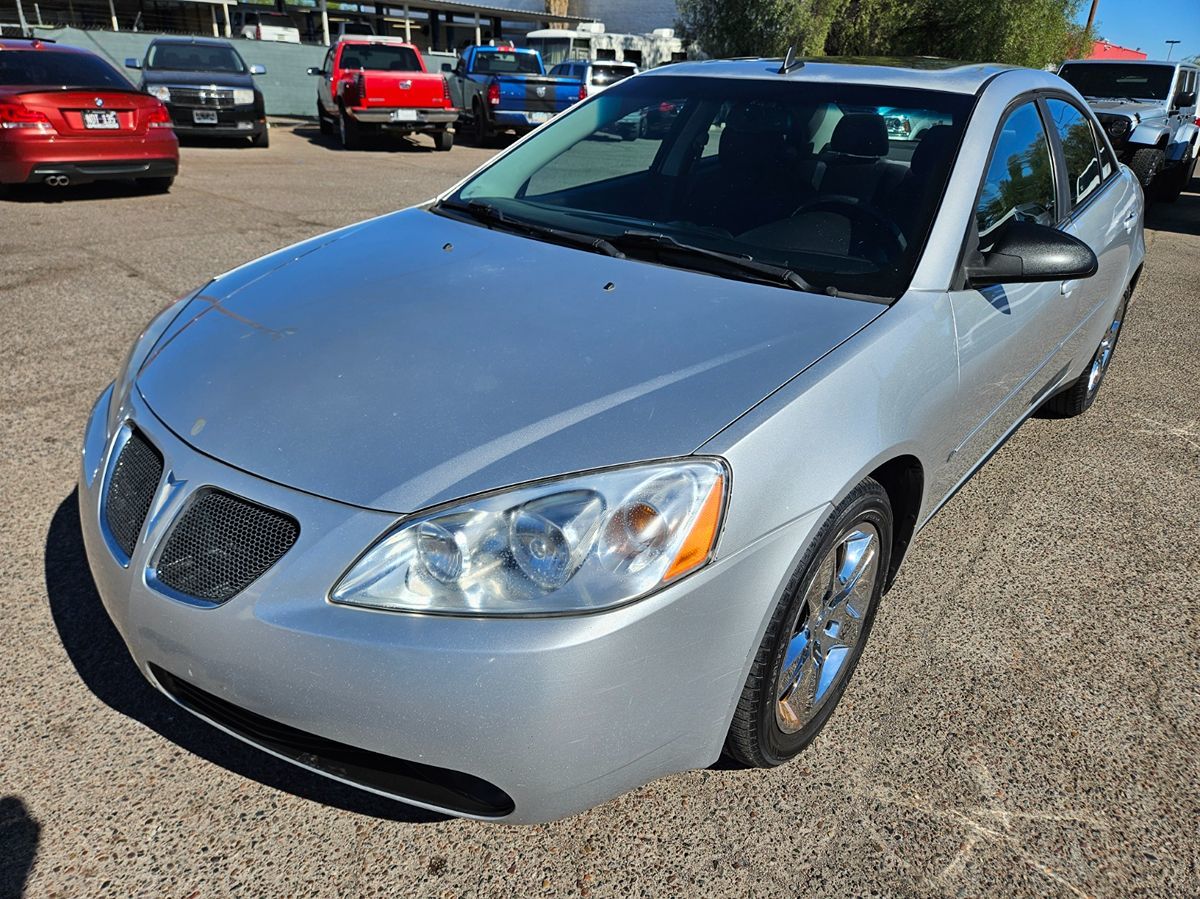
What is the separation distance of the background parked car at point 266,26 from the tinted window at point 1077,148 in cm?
2590

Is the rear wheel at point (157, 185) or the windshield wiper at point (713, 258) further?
the rear wheel at point (157, 185)

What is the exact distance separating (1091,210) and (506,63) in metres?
16.8

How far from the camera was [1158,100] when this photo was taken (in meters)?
12.2

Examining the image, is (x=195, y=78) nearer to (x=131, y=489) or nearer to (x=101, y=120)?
(x=101, y=120)

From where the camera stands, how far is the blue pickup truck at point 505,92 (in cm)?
1714

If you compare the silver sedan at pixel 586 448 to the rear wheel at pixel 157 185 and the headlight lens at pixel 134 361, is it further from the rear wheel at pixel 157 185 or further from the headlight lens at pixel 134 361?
the rear wheel at pixel 157 185

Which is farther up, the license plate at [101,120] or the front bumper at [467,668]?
the license plate at [101,120]

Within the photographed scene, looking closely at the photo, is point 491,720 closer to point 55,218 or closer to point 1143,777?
point 1143,777

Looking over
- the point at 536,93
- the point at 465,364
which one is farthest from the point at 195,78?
the point at 465,364

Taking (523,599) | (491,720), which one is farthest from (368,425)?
(491,720)

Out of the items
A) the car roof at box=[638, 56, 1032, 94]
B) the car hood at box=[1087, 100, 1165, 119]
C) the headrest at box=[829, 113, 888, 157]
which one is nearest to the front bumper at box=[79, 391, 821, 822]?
the headrest at box=[829, 113, 888, 157]

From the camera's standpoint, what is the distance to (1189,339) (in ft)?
20.8

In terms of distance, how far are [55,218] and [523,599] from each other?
868 centimetres

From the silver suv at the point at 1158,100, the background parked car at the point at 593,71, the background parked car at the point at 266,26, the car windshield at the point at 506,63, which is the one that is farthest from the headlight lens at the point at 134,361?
the background parked car at the point at 266,26
